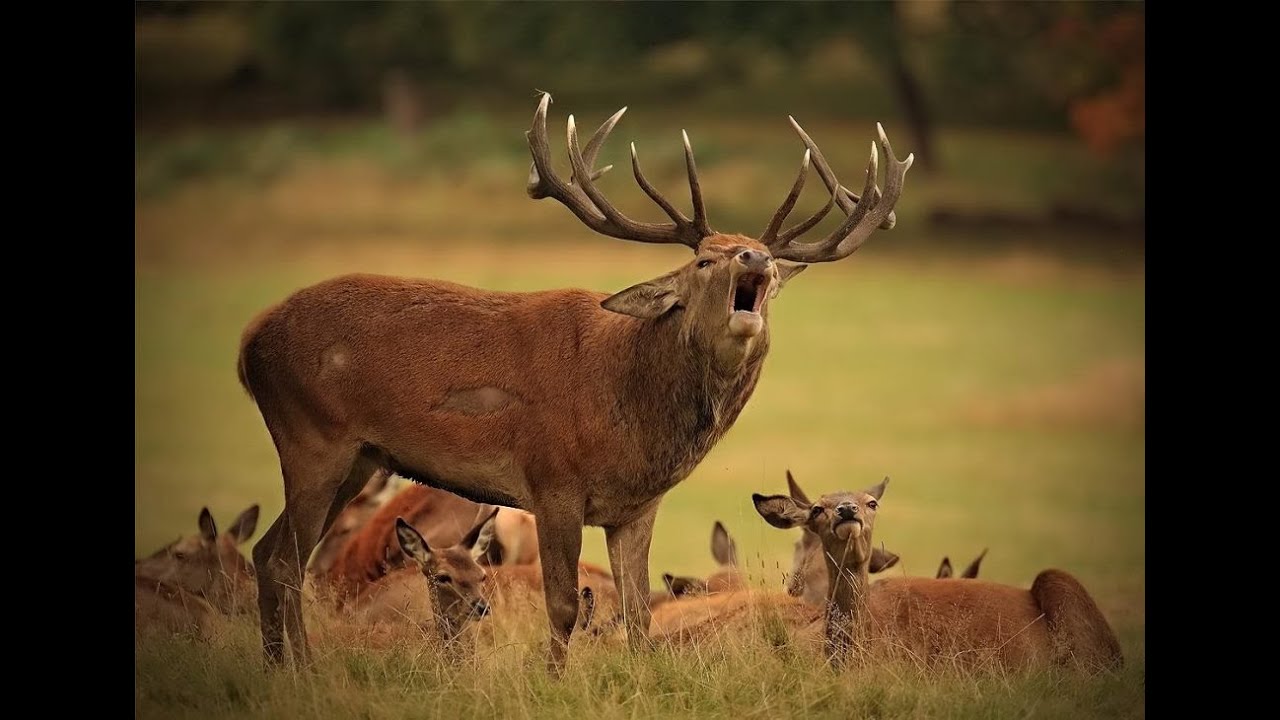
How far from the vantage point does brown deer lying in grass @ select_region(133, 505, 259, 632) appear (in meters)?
8.77

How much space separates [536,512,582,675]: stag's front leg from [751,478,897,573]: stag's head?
0.89 metres

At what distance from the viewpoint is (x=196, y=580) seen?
9.77 meters

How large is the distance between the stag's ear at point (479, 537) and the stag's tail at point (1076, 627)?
2.73 metres

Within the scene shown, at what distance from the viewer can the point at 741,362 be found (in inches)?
299

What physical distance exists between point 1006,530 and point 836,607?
12720 mm

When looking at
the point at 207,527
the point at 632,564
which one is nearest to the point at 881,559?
the point at 632,564

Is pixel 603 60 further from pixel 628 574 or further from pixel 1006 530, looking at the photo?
pixel 628 574

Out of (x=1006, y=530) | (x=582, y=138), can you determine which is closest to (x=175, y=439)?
(x=582, y=138)

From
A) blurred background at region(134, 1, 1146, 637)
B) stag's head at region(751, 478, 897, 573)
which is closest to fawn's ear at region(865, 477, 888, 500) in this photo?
stag's head at region(751, 478, 897, 573)

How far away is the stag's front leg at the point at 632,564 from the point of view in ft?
26.7

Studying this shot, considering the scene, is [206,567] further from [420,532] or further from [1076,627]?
[1076,627]

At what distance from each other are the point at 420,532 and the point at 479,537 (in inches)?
41.7

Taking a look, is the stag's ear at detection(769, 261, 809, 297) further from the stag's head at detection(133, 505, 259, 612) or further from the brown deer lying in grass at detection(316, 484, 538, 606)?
the stag's head at detection(133, 505, 259, 612)

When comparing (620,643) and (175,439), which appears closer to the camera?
(620,643)
